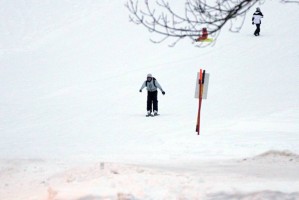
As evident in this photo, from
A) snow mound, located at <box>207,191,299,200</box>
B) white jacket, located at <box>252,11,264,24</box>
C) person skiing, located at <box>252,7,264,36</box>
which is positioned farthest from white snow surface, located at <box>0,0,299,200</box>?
white jacket, located at <box>252,11,264,24</box>

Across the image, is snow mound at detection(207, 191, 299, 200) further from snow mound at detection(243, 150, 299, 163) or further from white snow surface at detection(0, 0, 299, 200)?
snow mound at detection(243, 150, 299, 163)

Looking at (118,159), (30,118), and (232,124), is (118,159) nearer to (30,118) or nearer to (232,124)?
(232,124)

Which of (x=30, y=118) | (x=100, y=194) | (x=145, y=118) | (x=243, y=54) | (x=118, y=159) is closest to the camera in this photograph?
(x=100, y=194)

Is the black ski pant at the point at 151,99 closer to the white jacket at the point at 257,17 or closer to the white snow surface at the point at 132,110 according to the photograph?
the white snow surface at the point at 132,110

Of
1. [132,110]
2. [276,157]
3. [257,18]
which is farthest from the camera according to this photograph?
[257,18]

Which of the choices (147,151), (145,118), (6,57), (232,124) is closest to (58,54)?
(6,57)

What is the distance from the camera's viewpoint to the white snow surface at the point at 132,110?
29.2 ft

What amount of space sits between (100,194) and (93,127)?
10.7 meters

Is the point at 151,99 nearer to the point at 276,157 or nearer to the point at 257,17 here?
the point at 276,157

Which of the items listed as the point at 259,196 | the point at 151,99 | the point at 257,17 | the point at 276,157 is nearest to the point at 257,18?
the point at 257,17

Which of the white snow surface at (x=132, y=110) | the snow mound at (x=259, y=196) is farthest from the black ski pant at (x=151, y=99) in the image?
the snow mound at (x=259, y=196)

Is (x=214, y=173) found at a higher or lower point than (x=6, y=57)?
lower

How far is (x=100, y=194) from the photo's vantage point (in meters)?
7.86

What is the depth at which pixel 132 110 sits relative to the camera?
21.7 metres
